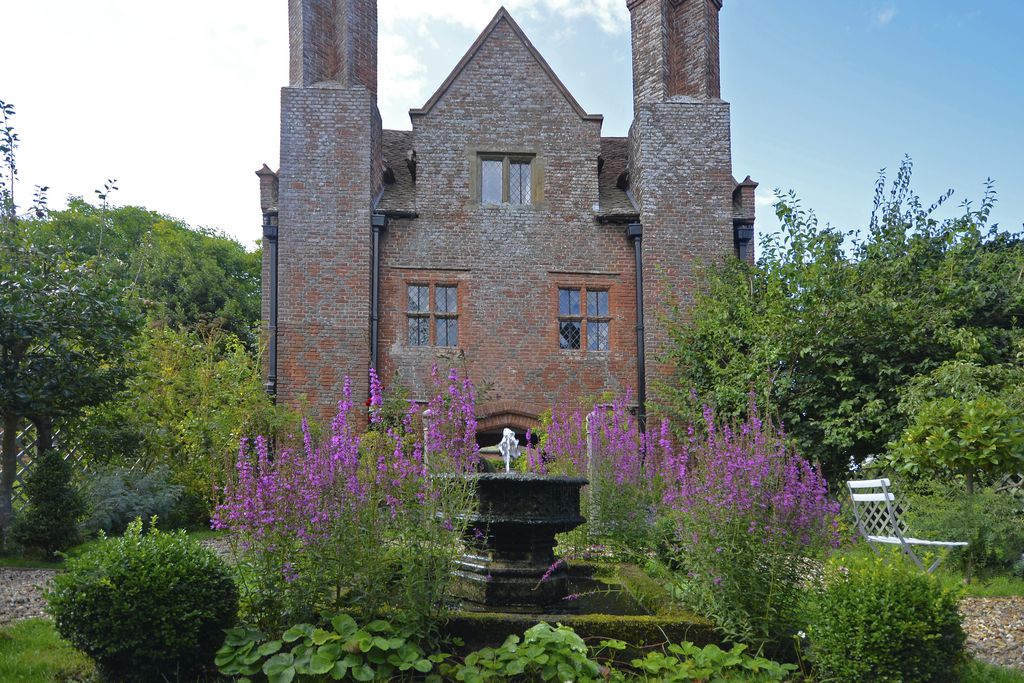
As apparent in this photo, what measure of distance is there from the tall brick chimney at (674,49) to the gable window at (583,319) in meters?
3.62

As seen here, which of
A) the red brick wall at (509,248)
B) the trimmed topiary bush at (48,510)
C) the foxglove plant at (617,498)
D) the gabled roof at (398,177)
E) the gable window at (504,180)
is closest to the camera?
the foxglove plant at (617,498)

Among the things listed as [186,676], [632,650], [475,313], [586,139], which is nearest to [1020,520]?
[632,650]

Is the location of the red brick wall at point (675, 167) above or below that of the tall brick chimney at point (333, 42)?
below

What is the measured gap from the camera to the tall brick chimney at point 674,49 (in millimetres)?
15547

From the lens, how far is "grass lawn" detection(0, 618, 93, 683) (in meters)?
4.79

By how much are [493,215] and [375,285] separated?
2421 mm

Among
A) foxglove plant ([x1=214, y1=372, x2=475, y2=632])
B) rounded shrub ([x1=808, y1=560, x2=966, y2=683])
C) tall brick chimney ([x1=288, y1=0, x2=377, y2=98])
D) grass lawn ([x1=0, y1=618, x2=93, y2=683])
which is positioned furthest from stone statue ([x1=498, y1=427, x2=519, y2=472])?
tall brick chimney ([x1=288, y1=0, x2=377, y2=98])

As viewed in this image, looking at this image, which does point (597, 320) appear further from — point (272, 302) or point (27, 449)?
point (27, 449)

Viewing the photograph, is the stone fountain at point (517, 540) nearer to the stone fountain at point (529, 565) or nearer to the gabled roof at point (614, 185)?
the stone fountain at point (529, 565)

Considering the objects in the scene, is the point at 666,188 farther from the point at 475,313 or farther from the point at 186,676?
the point at 186,676

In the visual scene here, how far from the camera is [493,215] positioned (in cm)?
1515

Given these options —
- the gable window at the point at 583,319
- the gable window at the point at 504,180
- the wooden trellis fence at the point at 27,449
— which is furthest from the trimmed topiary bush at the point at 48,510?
the gable window at the point at 504,180

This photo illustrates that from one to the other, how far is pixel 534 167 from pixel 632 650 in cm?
1162

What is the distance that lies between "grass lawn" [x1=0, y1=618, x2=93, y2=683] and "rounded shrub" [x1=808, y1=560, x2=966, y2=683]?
4.06 meters
